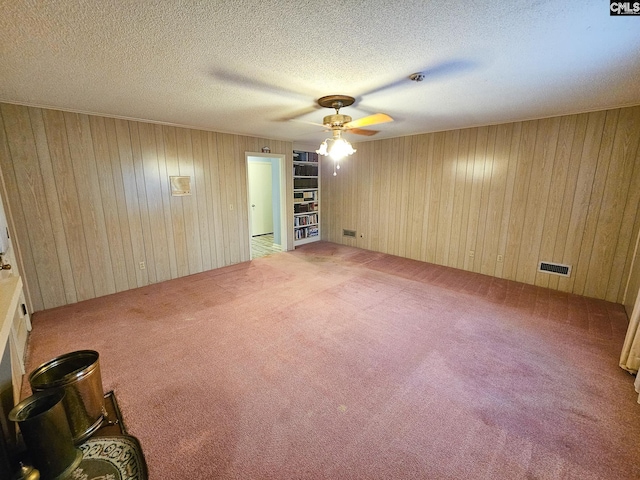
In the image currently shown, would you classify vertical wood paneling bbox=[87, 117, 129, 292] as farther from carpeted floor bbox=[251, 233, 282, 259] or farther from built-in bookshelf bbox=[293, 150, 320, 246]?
built-in bookshelf bbox=[293, 150, 320, 246]

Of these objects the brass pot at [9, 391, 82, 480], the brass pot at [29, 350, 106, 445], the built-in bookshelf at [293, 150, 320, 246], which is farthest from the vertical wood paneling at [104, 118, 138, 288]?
the built-in bookshelf at [293, 150, 320, 246]

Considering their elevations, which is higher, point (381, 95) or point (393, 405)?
point (381, 95)

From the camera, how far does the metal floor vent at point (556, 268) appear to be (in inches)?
142

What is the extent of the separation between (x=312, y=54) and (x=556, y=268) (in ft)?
13.5

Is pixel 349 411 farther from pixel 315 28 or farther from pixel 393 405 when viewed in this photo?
pixel 315 28

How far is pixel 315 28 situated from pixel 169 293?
3.52 metres

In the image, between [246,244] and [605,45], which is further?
[246,244]

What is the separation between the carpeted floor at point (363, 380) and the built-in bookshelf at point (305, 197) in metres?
2.75

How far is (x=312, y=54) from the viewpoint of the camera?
1802 mm

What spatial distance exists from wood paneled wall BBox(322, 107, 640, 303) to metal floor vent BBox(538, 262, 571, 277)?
6 centimetres

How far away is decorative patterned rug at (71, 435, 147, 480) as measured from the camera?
4.71ft

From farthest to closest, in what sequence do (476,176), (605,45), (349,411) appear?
(476,176), (349,411), (605,45)

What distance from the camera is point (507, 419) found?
1721mm

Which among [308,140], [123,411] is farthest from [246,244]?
[123,411]
